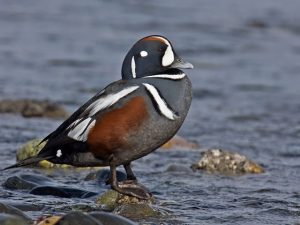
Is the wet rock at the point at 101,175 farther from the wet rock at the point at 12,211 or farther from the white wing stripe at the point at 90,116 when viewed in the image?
the wet rock at the point at 12,211

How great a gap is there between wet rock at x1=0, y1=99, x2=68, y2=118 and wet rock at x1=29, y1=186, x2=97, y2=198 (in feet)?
11.8

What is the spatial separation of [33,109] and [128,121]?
4.46 metres

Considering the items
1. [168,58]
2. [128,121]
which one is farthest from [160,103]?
[168,58]

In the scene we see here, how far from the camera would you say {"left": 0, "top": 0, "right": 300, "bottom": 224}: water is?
7.95 meters

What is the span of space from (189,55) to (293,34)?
3.04m

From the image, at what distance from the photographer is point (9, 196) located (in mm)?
7453

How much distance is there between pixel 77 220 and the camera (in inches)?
239

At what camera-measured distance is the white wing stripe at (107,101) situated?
705cm

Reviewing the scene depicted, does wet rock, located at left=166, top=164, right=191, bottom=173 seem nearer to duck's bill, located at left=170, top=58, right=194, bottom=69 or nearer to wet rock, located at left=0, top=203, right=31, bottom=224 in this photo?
duck's bill, located at left=170, top=58, right=194, bottom=69

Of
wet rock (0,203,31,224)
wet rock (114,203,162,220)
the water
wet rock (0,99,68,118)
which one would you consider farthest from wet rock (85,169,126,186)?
wet rock (0,99,68,118)

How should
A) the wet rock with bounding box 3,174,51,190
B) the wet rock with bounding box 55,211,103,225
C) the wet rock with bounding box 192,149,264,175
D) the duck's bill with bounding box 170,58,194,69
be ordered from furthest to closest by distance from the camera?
the wet rock with bounding box 192,149,264,175
the wet rock with bounding box 3,174,51,190
the duck's bill with bounding box 170,58,194,69
the wet rock with bounding box 55,211,103,225

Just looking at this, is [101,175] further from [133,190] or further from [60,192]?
[133,190]

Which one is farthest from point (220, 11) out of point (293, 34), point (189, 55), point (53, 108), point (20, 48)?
point (53, 108)

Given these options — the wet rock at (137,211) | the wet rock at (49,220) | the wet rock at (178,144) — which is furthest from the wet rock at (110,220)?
the wet rock at (178,144)
